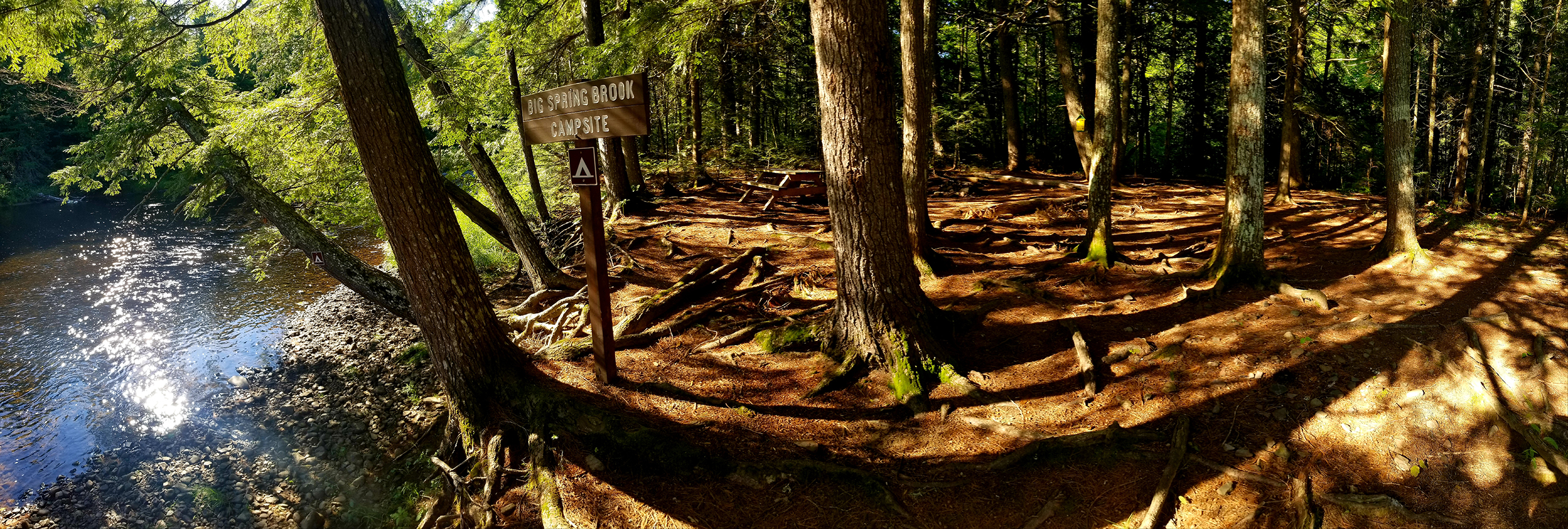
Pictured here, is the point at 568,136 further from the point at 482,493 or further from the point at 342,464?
the point at 342,464

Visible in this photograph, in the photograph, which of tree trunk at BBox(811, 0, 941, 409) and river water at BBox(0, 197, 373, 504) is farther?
river water at BBox(0, 197, 373, 504)

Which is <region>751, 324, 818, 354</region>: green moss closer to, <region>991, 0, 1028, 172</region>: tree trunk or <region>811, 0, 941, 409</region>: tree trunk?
<region>811, 0, 941, 409</region>: tree trunk

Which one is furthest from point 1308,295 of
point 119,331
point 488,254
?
point 119,331

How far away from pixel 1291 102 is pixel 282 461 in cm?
1637

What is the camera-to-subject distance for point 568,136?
507 cm

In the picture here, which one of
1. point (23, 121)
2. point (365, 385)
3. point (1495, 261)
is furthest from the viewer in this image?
point (23, 121)

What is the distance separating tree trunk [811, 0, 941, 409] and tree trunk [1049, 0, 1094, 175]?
23.5 ft

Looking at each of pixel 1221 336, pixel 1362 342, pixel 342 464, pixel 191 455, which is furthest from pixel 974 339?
pixel 191 455

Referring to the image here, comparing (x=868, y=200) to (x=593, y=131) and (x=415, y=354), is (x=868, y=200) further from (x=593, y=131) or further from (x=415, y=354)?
(x=415, y=354)

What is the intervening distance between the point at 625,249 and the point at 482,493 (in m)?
5.85

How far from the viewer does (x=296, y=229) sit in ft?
31.0

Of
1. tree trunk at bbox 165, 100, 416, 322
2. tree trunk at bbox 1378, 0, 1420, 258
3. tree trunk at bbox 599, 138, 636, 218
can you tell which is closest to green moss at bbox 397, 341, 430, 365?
tree trunk at bbox 165, 100, 416, 322

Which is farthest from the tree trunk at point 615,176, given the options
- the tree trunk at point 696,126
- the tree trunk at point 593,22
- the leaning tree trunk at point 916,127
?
the leaning tree trunk at point 916,127

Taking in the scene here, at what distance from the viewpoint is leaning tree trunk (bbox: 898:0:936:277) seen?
7258 mm
